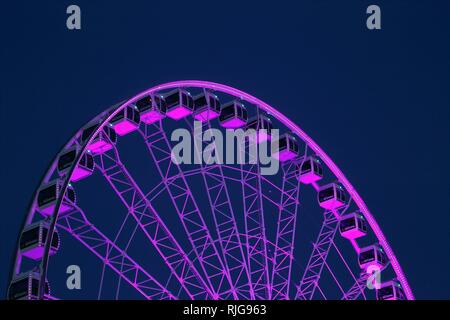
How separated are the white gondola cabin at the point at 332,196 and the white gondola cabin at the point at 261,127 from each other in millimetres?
2026

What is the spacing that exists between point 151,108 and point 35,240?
19.1ft

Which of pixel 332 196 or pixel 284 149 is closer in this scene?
pixel 332 196

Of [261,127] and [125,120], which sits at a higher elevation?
[125,120]

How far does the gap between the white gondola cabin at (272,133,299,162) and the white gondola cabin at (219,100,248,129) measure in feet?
4.79

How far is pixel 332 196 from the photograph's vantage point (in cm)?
2598

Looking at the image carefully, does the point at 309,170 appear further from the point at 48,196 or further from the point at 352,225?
the point at 48,196

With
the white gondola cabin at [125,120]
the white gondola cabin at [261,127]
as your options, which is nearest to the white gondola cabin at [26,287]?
the white gondola cabin at [125,120]

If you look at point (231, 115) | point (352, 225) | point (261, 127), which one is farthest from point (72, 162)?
point (352, 225)

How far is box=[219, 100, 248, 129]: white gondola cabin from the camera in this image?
83.2 feet

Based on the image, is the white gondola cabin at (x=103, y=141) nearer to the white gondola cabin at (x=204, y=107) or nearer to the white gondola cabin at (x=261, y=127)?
the white gondola cabin at (x=204, y=107)

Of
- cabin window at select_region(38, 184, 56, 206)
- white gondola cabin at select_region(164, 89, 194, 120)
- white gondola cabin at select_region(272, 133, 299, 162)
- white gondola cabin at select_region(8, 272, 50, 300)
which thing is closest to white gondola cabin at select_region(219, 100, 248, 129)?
white gondola cabin at select_region(164, 89, 194, 120)
